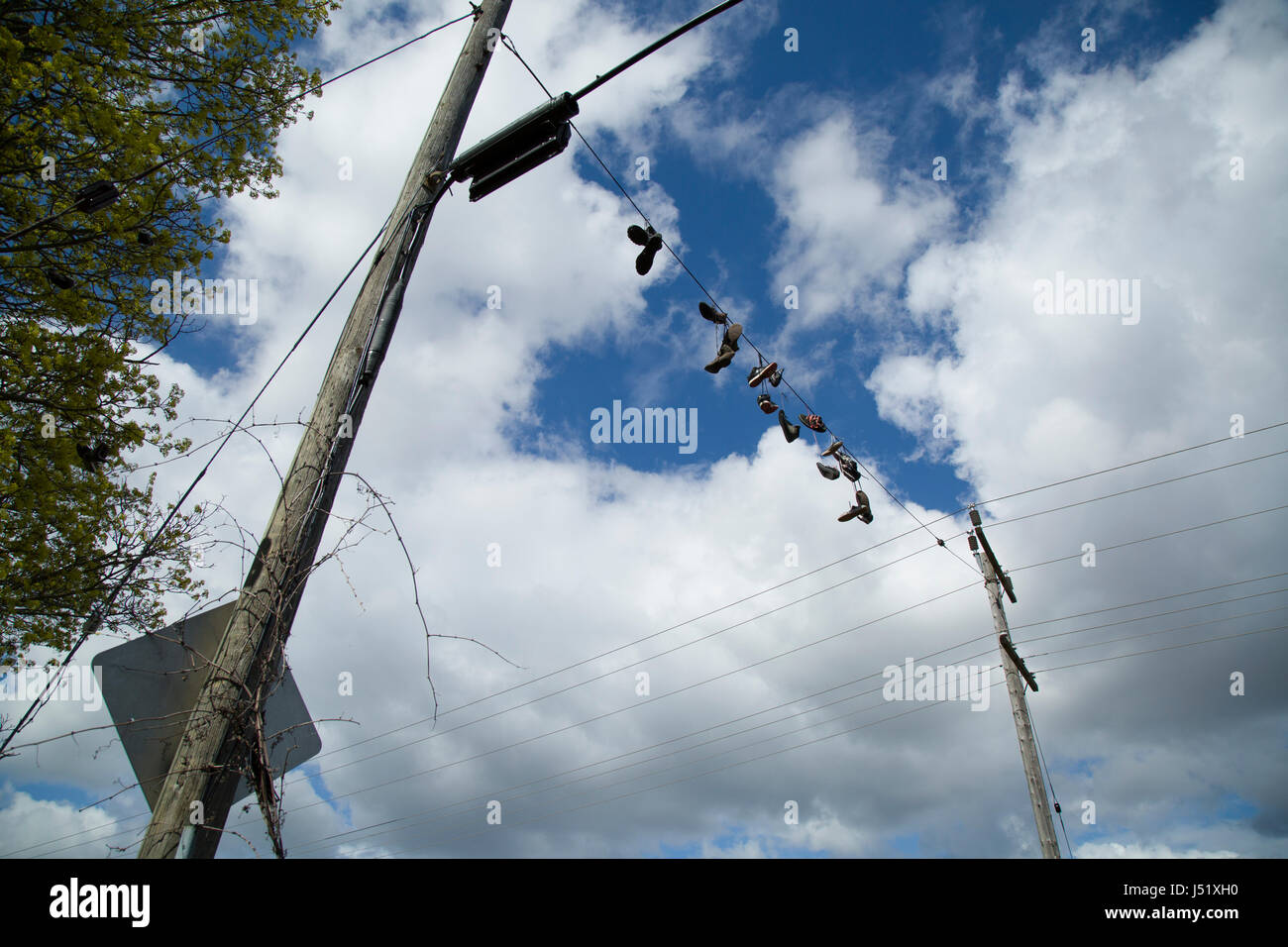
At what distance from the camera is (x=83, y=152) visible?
4371 millimetres

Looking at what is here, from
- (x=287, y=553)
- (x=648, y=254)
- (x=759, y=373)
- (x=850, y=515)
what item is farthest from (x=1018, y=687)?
(x=287, y=553)

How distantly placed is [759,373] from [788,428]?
0.72 meters

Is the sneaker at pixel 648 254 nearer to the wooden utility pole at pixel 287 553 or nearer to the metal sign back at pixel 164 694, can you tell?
the wooden utility pole at pixel 287 553

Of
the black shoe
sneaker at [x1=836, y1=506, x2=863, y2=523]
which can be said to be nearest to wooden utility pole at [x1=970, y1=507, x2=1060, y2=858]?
sneaker at [x1=836, y1=506, x2=863, y2=523]

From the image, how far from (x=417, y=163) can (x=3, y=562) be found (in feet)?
12.5

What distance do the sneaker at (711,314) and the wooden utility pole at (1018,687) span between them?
515cm

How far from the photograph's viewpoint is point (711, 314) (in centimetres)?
734

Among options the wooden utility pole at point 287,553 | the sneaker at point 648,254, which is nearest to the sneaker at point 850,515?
the sneaker at point 648,254

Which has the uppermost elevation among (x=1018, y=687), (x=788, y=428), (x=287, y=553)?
(x=788, y=428)

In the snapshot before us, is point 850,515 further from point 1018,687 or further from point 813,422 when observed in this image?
point 1018,687

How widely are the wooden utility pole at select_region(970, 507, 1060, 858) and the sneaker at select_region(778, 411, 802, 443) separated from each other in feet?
12.6

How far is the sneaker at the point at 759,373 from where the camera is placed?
7.54 metres

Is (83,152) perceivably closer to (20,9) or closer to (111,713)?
(20,9)
